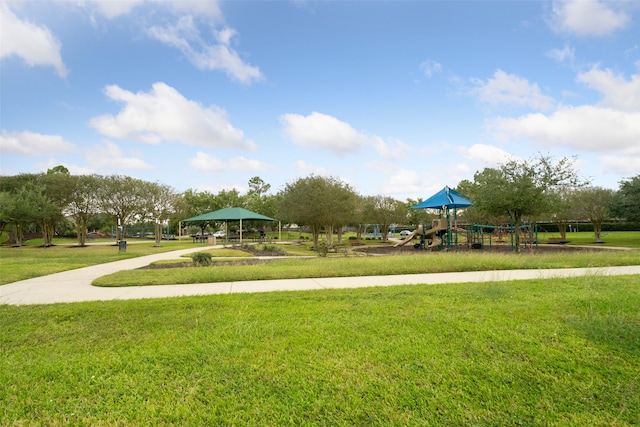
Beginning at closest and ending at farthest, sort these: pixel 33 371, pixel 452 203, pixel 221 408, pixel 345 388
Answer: pixel 221 408
pixel 345 388
pixel 33 371
pixel 452 203

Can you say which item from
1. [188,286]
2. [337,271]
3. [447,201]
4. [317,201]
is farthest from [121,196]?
[337,271]

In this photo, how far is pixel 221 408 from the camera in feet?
9.43

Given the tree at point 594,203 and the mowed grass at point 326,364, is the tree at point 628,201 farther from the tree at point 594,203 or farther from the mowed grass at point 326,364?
the mowed grass at point 326,364

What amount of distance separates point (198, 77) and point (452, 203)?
56.0ft

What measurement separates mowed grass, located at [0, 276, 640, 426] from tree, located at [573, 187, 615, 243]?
27.8 metres

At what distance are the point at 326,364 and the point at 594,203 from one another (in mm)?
32989

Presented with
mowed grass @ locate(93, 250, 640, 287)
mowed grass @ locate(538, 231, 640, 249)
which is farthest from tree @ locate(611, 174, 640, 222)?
mowed grass @ locate(93, 250, 640, 287)

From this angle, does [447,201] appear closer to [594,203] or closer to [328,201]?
[328,201]

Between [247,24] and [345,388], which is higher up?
[247,24]

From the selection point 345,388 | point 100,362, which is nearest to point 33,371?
point 100,362

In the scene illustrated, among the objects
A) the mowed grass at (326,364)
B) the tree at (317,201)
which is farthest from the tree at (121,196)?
the mowed grass at (326,364)

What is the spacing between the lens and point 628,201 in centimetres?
2452

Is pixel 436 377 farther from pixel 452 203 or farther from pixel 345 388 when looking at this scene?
pixel 452 203

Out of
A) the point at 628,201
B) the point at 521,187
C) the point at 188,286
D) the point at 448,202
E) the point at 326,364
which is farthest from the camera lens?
the point at 628,201
